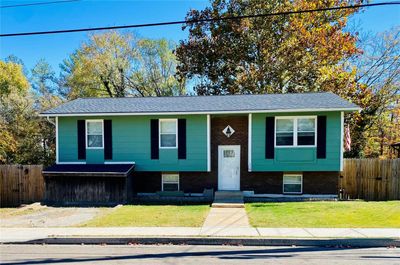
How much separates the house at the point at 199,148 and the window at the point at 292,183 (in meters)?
0.05

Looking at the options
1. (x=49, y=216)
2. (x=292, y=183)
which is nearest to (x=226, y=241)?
(x=49, y=216)

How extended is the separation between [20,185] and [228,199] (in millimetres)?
11073

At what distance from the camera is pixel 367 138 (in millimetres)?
24438

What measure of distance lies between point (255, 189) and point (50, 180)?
10104 millimetres

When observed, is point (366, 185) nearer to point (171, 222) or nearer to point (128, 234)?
point (171, 222)

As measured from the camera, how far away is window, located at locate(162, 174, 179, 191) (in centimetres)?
1513

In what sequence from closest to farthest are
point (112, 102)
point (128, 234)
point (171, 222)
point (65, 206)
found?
point (128, 234), point (171, 222), point (65, 206), point (112, 102)

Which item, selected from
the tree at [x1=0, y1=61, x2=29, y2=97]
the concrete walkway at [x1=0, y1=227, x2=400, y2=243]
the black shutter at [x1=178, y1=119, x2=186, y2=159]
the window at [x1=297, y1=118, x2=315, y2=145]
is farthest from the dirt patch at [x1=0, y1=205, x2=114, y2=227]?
the tree at [x1=0, y1=61, x2=29, y2=97]

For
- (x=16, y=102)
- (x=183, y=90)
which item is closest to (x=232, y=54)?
(x=183, y=90)

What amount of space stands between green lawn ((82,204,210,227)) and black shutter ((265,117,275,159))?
4195mm

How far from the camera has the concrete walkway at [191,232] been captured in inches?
297

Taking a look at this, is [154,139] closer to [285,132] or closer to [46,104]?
[285,132]

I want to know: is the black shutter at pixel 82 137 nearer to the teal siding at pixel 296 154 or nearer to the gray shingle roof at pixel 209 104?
the gray shingle roof at pixel 209 104

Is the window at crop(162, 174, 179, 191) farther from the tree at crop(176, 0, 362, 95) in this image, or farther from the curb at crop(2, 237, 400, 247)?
the tree at crop(176, 0, 362, 95)
